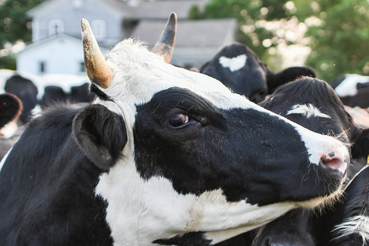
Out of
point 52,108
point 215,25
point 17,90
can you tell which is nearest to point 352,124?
point 52,108

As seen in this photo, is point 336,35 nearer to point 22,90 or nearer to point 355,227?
point 22,90

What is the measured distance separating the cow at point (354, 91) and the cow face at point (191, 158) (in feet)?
20.3

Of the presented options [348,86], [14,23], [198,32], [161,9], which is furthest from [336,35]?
[14,23]

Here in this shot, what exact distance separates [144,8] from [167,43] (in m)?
54.4

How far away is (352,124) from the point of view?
12.0ft

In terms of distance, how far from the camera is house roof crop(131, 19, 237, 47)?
1768 inches

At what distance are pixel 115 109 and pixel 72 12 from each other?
2023 inches

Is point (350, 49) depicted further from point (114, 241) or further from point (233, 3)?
point (114, 241)

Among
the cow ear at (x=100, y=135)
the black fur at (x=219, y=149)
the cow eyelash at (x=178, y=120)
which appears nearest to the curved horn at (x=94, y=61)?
the cow ear at (x=100, y=135)

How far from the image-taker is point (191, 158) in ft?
9.02

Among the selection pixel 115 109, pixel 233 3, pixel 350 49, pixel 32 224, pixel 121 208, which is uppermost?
pixel 115 109

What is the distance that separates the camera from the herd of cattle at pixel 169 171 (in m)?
2.71

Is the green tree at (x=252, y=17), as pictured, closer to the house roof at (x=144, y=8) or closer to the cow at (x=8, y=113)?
the house roof at (x=144, y=8)

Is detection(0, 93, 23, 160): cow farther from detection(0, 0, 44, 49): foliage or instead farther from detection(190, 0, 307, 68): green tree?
detection(0, 0, 44, 49): foliage
